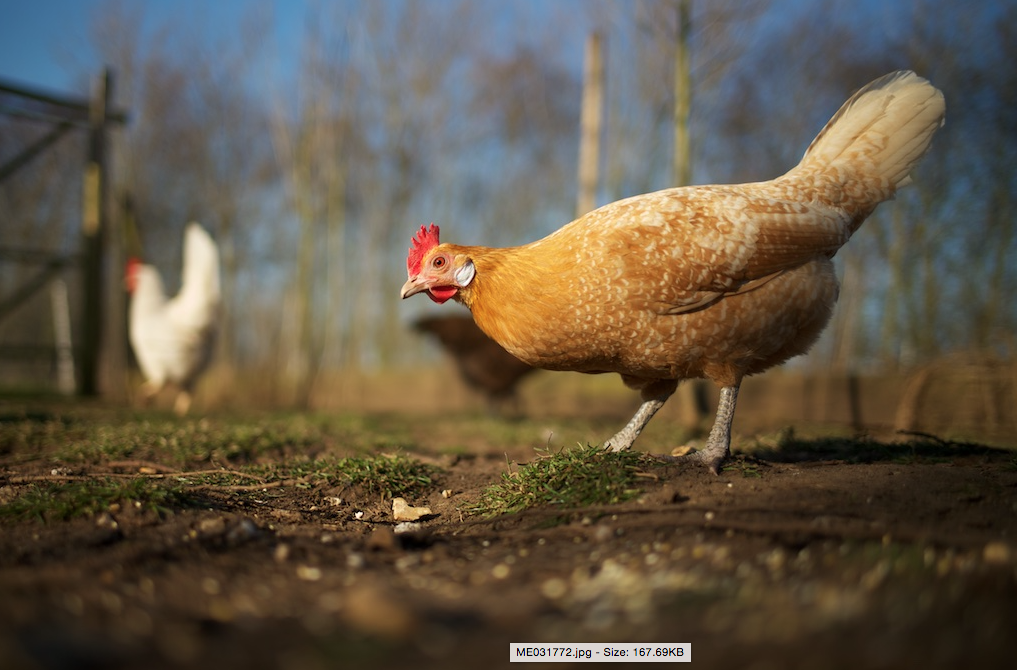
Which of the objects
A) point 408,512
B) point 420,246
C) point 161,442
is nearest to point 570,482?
point 408,512

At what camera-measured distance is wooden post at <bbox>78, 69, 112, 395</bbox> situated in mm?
8797

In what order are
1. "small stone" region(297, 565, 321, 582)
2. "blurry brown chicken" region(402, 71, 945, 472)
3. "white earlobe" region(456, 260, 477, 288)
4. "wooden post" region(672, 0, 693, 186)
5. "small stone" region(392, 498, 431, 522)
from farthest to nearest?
"wooden post" region(672, 0, 693, 186) < "white earlobe" region(456, 260, 477, 288) < "blurry brown chicken" region(402, 71, 945, 472) < "small stone" region(392, 498, 431, 522) < "small stone" region(297, 565, 321, 582)

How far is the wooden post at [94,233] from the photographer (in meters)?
8.80

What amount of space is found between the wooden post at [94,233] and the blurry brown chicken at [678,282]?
732 centimetres

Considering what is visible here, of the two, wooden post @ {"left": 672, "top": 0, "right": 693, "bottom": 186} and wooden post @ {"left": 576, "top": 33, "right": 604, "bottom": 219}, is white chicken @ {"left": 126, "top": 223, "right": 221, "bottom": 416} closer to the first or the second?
wooden post @ {"left": 576, "top": 33, "right": 604, "bottom": 219}

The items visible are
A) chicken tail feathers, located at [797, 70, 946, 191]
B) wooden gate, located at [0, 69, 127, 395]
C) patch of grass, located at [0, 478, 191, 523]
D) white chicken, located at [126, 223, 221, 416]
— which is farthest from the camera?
wooden gate, located at [0, 69, 127, 395]

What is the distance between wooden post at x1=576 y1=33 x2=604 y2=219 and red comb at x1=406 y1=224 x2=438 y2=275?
5998 millimetres

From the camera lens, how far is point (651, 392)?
147 inches

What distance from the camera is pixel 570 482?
2.73m

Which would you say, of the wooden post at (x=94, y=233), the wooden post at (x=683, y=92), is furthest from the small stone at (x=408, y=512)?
the wooden post at (x=94, y=233)

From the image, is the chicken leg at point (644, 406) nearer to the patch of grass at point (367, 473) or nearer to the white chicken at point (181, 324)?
the patch of grass at point (367, 473)

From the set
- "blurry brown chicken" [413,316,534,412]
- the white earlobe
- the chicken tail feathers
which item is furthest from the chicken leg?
"blurry brown chicken" [413,316,534,412]

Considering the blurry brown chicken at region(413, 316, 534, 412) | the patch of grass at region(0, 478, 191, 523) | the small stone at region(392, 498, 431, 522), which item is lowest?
the small stone at region(392, 498, 431, 522)

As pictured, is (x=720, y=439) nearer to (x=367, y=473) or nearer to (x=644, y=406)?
(x=644, y=406)
